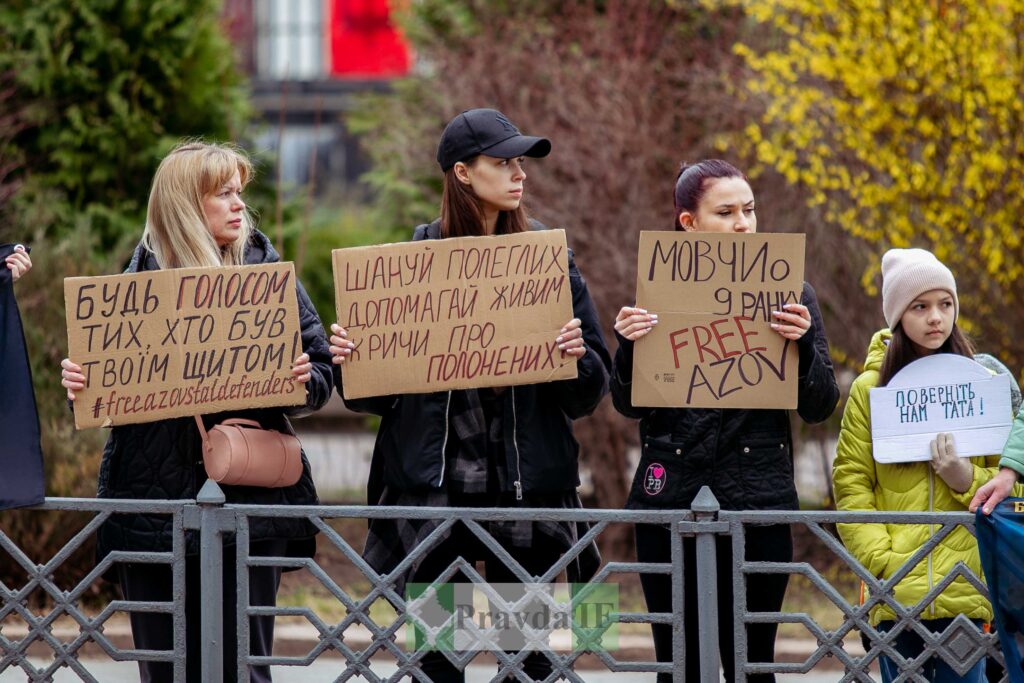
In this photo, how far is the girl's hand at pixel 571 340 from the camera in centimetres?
442

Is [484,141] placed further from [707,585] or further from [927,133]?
[927,133]

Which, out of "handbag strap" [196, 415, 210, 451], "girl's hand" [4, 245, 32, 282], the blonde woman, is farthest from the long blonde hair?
"handbag strap" [196, 415, 210, 451]

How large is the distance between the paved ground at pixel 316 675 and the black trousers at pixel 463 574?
79.9 inches

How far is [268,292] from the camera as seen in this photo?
4520 mm

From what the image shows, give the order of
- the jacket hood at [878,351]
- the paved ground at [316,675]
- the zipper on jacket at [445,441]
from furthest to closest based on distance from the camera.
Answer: the paved ground at [316,675] → the jacket hood at [878,351] → the zipper on jacket at [445,441]

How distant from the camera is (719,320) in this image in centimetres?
444

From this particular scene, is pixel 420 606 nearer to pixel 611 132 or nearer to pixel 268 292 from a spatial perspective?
pixel 268 292

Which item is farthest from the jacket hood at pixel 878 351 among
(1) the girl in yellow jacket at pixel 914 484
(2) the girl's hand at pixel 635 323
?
(2) the girl's hand at pixel 635 323

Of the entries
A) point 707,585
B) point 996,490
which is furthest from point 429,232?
point 996,490

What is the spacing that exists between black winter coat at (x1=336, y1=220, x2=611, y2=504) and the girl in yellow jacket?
2.67 feet

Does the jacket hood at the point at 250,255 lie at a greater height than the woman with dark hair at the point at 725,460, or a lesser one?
greater

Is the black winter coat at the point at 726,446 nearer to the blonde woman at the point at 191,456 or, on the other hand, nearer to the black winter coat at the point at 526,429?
the black winter coat at the point at 526,429

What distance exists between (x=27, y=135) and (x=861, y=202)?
5.91 metres

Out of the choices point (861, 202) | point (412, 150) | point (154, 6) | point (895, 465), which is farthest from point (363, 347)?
point (154, 6)
